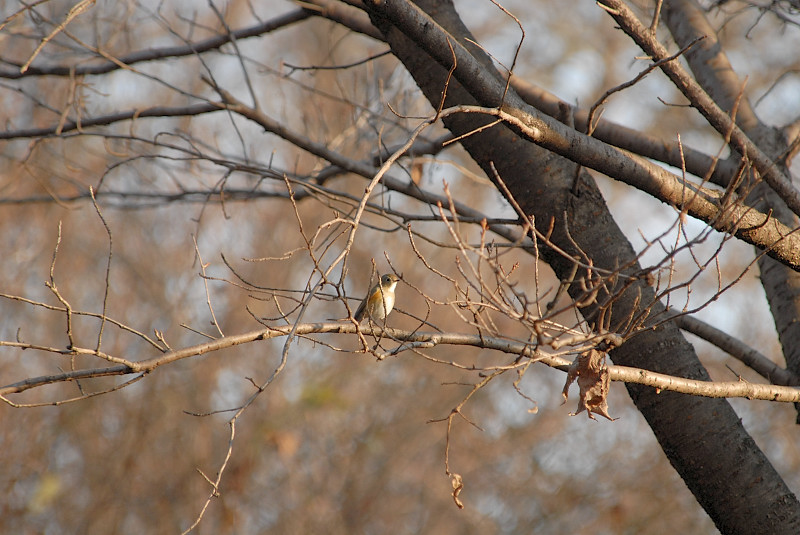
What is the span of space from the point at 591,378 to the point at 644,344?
2.58ft

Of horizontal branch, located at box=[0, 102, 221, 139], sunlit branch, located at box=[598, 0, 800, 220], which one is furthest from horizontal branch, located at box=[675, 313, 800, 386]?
horizontal branch, located at box=[0, 102, 221, 139]

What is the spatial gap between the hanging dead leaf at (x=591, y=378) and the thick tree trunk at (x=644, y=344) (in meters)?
0.42

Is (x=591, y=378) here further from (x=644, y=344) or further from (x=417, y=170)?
(x=417, y=170)

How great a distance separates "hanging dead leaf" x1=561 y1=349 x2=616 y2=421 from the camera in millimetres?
2449

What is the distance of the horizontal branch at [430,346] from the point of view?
2.05m

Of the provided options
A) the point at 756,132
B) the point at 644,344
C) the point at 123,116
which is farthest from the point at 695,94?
the point at 123,116

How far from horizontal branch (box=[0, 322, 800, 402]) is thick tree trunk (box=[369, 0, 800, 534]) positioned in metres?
0.31

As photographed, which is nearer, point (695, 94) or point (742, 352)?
point (695, 94)

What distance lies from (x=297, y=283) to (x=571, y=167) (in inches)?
307

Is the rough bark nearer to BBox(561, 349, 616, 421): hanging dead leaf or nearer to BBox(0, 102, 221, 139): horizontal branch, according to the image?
BBox(561, 349, 616, 421): hanging dead leaf

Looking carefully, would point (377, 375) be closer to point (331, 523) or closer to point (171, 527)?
point (331, 523)

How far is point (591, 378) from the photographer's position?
2469mm

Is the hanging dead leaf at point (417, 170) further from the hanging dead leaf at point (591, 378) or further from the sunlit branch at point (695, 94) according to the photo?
the hanging dead leaf at point (591, 378)

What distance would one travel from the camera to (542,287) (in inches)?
351
